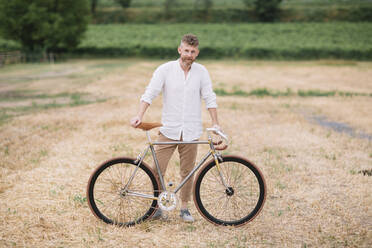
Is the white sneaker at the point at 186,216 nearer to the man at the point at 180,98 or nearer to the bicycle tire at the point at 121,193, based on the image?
the bicycle tire at the point at 121,193

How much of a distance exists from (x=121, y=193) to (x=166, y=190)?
55 cm

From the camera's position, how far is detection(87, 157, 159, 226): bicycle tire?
4.06 meters

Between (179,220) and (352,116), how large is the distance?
29.7ft

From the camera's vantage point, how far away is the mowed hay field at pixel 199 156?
4035mm

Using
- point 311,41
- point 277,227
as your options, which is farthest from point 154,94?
point 311,41

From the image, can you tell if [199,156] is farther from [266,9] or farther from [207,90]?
[266,9]

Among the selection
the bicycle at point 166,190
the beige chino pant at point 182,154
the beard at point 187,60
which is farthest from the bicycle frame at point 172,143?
the beard at point 187,60

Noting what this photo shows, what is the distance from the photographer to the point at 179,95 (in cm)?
407

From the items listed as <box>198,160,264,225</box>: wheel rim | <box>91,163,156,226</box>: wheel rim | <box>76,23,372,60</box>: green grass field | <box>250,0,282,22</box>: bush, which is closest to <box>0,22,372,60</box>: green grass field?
<box>76,23,372,60</box>: green grass field

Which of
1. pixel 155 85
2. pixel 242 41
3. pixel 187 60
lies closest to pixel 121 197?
pixel 155 85

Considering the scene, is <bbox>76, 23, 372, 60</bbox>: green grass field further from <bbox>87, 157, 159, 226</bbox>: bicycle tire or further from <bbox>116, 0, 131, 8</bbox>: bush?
<bbox>87, 157, 159, 226</bbox>: bicycle tire

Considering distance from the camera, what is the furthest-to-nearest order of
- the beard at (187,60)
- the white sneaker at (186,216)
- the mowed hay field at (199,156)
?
the white sneaker at (186,216) → the mowed hay field at (199,156) → the beard at (187,60)

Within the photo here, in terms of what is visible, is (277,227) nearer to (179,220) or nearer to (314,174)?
(179,220)

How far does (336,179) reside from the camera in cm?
593
